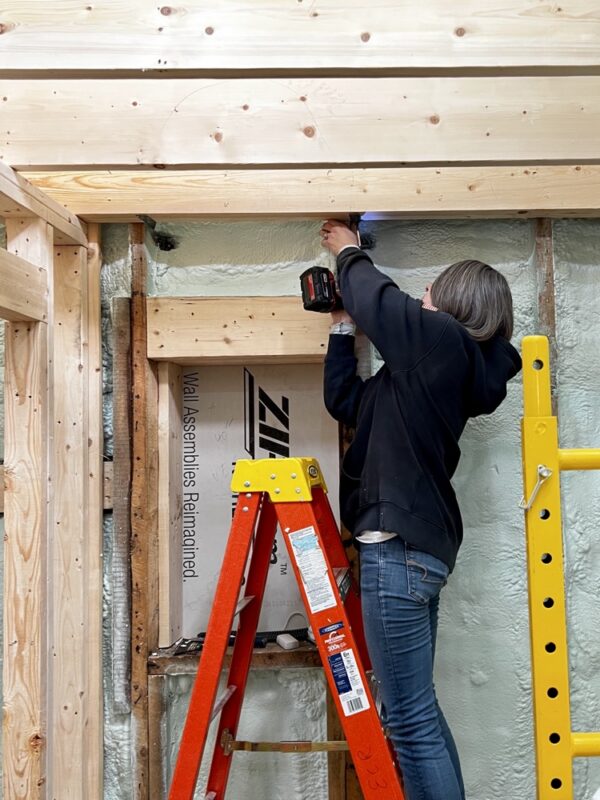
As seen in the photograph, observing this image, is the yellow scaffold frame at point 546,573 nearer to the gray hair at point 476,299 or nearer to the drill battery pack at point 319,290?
the gray hair at point 476,299

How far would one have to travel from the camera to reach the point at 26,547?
149 centimetres

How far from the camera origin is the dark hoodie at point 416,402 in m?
1.33

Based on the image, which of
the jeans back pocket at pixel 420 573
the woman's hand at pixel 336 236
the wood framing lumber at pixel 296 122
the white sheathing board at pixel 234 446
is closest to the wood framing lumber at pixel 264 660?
the white sheathing board at pixel 234 446

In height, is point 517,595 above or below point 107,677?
above

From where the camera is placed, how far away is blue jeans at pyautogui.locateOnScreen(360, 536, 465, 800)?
129 cm

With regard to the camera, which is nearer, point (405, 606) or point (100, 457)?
point (405, 606)

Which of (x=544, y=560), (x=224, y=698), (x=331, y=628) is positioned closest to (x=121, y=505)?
(x=224, y=698)

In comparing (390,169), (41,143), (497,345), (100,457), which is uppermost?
(41,143)

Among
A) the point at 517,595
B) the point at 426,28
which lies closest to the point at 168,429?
the point at 517,595

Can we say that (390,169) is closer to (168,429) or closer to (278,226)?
(278,226)

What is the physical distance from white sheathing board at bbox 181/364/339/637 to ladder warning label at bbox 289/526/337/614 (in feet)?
1.60

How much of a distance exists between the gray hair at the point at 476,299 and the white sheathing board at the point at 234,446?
0.56 m

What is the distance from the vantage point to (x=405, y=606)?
132 cm

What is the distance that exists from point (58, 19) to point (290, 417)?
1.30 metres
